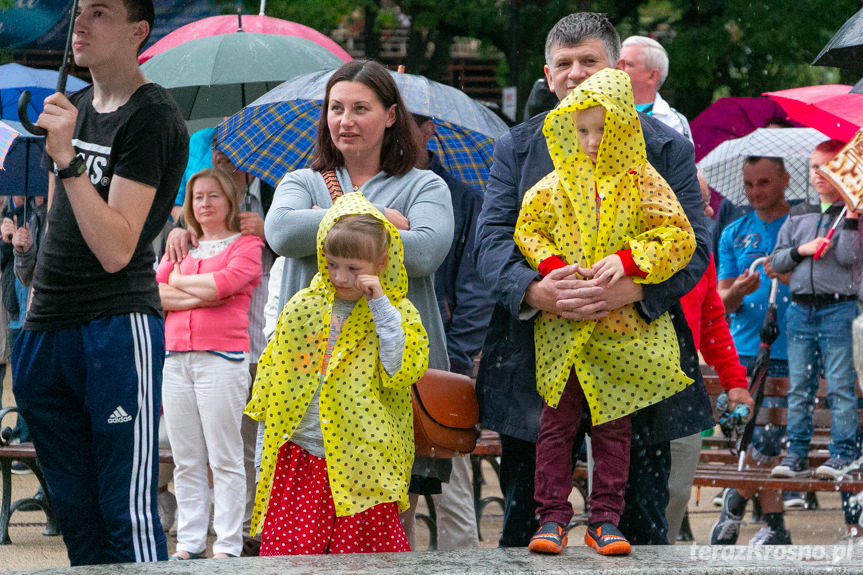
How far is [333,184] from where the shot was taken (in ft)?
15.7

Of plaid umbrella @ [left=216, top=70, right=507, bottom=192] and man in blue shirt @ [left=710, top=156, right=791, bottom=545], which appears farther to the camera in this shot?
man in blue shirt @ [left=710, top=156, right=791, bottom=545]

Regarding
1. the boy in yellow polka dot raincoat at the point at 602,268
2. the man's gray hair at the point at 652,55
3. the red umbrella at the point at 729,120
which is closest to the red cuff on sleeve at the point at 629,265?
the boy in yellow polka dot raincoat at the point at 602,268

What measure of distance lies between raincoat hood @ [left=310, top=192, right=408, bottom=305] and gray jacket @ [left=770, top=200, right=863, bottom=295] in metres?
4.60

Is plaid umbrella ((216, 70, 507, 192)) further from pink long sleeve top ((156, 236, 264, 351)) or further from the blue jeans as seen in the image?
the blue jeans

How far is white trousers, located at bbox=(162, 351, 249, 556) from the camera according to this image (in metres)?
6.67

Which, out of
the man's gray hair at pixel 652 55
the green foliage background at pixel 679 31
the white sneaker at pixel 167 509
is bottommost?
the white sneaker at pixel 167 509

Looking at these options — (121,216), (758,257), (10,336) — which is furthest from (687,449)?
(10,336)

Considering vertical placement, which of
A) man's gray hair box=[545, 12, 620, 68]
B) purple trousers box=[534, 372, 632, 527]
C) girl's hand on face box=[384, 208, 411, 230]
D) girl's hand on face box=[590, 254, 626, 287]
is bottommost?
purple trousers box=[534, 372, 632, 527]

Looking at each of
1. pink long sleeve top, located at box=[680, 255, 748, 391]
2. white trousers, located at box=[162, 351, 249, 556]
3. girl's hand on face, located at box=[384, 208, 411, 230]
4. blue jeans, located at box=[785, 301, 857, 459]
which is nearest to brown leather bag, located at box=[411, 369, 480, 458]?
girl's hand on face, located at box=[384, 208, 411, 230]

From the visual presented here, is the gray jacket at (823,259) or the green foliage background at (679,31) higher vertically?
the green foliage background at (679,31)

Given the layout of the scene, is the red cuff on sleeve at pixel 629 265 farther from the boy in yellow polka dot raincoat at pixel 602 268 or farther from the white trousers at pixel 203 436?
the white trousers at pixel 203 436

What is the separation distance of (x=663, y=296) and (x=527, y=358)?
540 mm

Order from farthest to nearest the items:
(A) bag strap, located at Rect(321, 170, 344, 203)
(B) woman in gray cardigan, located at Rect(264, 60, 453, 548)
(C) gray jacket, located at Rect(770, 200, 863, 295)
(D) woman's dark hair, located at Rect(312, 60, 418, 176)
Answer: (C) gray jacket, located at Rect(770, 200, 863, 295) → (D) woman's dark hair, located at Rect(312, 60, 418, 176) → (A) bag strap, located at Rect(321, 170, 344, 203) → (B) woman in gray cardigan, located at Rect(264, 60, 453, 548)

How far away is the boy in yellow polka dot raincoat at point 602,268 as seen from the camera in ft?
13.8
